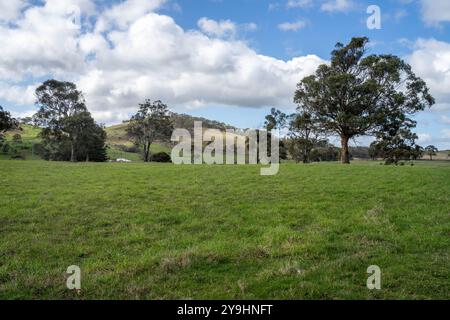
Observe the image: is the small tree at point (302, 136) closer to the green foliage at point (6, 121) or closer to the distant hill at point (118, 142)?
the distant hill at point (118, 142)

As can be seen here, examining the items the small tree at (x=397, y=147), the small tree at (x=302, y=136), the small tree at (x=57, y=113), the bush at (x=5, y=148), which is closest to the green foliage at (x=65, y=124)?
the small tree at (x=57, y=113)

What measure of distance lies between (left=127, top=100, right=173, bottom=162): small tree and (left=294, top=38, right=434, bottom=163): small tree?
45635mm

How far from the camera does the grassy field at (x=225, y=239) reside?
8359 millimetres

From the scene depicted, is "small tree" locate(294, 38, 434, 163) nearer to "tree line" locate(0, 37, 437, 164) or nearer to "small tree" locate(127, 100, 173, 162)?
"tree line" locate(0, 37, 437, 164)

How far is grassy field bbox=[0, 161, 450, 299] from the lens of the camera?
836 cm

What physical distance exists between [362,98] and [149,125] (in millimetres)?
54401

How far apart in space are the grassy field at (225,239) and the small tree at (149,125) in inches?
2701

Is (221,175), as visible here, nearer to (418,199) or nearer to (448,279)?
(418,199)

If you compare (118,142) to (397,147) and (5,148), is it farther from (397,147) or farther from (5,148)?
(397,147)

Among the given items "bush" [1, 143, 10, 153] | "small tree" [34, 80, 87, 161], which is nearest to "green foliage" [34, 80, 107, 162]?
"small tree" [34, 80, 87, 161]

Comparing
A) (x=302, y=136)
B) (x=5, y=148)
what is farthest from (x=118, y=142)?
(x=302, y=136)

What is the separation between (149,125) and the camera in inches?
3600
